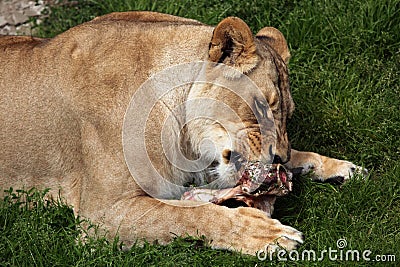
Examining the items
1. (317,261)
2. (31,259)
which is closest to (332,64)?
(317,261)

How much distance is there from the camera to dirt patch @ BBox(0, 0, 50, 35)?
619 cm

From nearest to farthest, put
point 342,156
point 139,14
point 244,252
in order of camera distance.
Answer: point 244,252 → point 139,14 → point 342,156

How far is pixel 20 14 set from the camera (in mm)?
6242

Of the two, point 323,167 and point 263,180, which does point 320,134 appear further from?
point 263,180

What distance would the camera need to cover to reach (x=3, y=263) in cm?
389

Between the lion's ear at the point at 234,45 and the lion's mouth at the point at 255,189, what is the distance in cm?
51

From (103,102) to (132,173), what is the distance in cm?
39

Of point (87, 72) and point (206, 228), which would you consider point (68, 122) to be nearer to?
point (87, 72)

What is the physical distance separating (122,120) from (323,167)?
1.38 m

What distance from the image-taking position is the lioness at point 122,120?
155 inches

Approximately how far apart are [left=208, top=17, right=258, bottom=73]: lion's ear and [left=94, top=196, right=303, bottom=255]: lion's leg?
28.3 inches

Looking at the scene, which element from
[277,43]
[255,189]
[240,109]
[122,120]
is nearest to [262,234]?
[255,189]

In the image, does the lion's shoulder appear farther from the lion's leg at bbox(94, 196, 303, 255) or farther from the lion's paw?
the lion's paw

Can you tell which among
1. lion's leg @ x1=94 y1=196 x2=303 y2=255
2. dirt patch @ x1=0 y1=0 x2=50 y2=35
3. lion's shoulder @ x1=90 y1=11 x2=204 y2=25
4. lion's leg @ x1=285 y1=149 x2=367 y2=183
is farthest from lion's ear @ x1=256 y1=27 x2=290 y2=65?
dirt patch @ x1=0 y1=0 x2=50 y2=35
